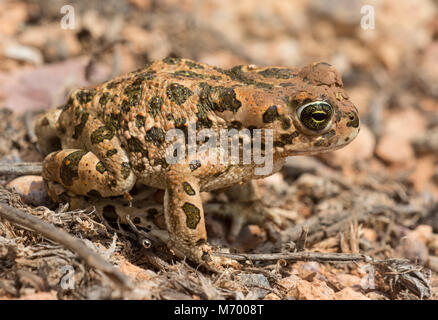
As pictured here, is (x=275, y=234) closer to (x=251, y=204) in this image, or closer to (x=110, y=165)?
(x=251, y=204)

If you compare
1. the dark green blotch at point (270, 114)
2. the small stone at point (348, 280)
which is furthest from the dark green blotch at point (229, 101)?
the small stone at point (348, 280)

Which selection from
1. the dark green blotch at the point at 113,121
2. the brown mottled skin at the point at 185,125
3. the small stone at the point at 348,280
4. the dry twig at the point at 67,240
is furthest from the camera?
the small stone at the point at 348,280

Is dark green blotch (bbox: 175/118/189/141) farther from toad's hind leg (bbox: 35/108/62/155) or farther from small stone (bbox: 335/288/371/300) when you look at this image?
small stone (bbox: 335/288/371/300)

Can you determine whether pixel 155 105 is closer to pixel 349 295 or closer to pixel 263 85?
pixel 263 85

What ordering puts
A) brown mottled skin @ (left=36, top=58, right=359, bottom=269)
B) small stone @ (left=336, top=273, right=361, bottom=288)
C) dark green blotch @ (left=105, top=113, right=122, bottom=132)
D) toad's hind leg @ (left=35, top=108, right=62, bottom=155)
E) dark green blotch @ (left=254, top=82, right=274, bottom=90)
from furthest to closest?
toad's hind leg @ (left=35, top=108, right=62, bottom=155), small stone @ (left=336, top=273, right=361, bottom=288), dark green blotch @ (left=105, top=113, right=122, bottom=132), dark green blotch @ (left=254, top=82, right=274, bottom=90), brown mottled skin @ (left=36, top=58, right=359, bottom=269)

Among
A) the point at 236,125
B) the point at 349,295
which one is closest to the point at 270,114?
the point at 236,125

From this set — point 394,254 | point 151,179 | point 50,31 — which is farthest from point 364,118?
point 50,31

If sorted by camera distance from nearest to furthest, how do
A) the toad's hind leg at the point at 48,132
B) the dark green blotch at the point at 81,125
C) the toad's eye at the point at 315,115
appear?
the toad's eye at the point at 315,115 < the dark green blotch at the point at 81,125 < the toad's hind leg at the point at 48,132

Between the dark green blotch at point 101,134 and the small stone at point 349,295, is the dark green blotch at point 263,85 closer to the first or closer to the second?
the dark green blotch at point 101,134

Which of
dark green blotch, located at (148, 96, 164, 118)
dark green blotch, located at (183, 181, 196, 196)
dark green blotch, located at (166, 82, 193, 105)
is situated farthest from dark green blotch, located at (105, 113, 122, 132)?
dark green blotch, located at (183, 181, 196, 196)
